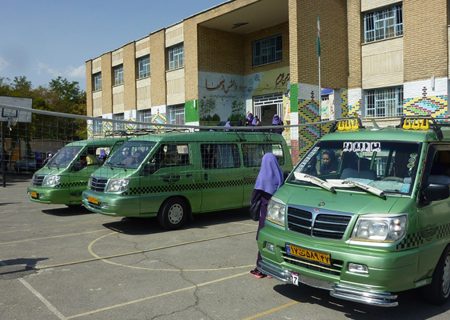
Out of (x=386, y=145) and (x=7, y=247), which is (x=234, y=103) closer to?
(x=7, y=247)

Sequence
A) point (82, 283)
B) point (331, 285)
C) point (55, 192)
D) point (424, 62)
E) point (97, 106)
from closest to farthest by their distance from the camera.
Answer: point (331, 285)
point (82, 283)
point (55, 192)
point (424, 62)
point (97, 106)

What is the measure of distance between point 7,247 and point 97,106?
31306mm

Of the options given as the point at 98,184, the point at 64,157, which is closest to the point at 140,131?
the point at 98,184

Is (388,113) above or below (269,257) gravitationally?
above

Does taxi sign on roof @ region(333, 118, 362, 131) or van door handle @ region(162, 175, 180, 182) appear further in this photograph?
van door handle @ region(162, 175, 180, 182)

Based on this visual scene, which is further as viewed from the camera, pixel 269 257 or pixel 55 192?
pixel 55 192

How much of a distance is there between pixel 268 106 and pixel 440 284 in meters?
20.7

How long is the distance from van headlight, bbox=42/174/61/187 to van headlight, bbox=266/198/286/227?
803cm

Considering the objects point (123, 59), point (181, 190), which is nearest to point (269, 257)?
point (181, 190)

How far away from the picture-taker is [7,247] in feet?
26.9

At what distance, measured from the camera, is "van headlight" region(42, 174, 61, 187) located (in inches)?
465

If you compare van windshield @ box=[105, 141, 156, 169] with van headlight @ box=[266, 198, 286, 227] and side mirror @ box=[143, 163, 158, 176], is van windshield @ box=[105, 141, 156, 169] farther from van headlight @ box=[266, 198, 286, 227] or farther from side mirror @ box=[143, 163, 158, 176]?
van headlight @ box=[266, 198, 286, 227]

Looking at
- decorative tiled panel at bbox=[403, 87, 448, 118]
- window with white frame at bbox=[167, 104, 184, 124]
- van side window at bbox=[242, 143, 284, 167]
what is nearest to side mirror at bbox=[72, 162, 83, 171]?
van side window at bbox=[242, 143, 284, 167]

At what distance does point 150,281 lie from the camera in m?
6.04
